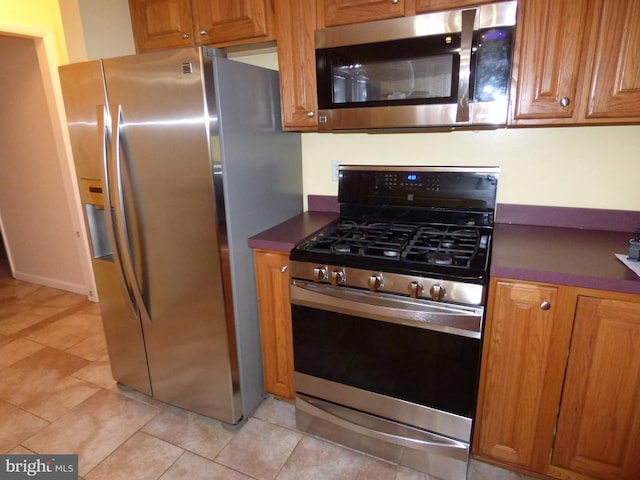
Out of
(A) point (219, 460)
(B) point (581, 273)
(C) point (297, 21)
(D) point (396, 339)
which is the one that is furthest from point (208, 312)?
(B) point (581, 273)

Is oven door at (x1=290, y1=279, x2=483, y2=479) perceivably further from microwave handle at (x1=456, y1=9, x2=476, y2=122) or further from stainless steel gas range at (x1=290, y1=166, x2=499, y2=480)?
microwave handle at (x1=456, y1=9, x2=476, y2=122)

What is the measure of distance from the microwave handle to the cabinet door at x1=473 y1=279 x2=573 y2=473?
663 millimetres

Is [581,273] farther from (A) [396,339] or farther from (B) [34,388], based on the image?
(B) [34,388]

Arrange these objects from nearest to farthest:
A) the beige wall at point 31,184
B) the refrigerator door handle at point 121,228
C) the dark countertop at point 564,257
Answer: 1. the dark countertop at point 564,257
2. the refrigerator door handle at point 121,228
3. the beige wall at point 31,184

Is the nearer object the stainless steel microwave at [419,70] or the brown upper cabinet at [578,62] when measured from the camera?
the brown upper cabinet at [578,62]

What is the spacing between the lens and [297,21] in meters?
1.70

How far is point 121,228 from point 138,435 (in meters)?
1.02

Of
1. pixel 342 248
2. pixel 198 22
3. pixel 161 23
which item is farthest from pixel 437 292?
pixel 161 23

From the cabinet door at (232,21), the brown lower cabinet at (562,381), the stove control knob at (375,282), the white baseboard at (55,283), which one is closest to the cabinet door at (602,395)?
the brown lower cabinet at (562,381)

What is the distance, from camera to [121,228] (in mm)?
1740

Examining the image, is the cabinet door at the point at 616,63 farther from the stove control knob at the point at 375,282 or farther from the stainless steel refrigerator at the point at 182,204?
the stainless steel refrigerator at the point at 182,204

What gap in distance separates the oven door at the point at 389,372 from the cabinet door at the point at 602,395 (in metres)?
0.34

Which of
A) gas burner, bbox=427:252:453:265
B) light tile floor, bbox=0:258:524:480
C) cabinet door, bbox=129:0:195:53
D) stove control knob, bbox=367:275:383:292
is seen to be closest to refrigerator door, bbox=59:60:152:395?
light tile floor, bbox=0:258:524:480

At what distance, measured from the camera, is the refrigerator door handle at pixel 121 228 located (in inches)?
64.4
